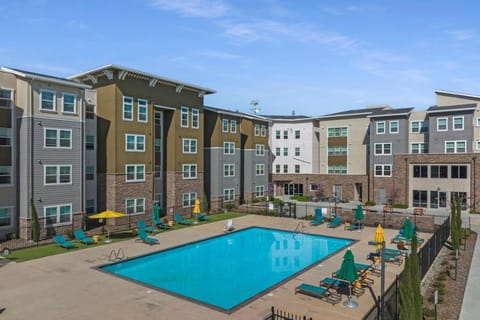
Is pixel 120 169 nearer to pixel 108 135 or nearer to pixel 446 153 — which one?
pixel 108 135

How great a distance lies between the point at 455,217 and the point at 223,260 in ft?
48.4

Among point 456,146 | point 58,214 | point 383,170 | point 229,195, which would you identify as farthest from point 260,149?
point 58,214

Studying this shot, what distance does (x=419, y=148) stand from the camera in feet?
146

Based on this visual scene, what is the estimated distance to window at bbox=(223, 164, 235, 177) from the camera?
137ft

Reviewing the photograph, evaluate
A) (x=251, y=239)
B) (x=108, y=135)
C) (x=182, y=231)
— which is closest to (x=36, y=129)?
(x=108, y=135)

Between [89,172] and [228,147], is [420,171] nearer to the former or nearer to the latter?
[228,147]

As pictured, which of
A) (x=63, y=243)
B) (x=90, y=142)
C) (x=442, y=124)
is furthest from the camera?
(x=442, y=124)

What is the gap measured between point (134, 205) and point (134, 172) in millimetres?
2884

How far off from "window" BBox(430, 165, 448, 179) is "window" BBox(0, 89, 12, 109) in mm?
41590

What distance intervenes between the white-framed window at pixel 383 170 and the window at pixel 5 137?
40.1m

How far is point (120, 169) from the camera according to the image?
30.0 metres

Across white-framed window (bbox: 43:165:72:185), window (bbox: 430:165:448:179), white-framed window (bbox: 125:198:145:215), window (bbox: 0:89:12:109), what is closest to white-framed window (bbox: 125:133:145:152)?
white-framed window (bbox: 125:198:145:215)


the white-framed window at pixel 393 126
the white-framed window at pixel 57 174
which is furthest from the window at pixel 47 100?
the white-framed window at pixel 393 126

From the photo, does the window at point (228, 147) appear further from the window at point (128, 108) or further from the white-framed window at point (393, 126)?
the white-framed window at point (393, 126)
